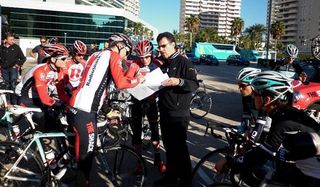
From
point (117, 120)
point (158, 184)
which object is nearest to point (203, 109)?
point (117, 120)

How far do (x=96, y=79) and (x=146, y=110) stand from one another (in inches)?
111

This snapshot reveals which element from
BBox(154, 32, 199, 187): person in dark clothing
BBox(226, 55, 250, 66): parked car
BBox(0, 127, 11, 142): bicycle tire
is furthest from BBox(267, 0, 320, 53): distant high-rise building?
BBox(154, 32, 199, 187): person in dark clothing

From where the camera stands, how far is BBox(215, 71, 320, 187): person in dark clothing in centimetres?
275

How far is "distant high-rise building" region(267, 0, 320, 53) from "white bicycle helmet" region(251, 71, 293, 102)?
13760 centimetres

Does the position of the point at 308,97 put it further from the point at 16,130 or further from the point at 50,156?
the point at 50,156

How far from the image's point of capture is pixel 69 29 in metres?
82.9

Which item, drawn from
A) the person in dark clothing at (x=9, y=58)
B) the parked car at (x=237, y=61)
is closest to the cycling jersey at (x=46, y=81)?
the person in dark clothing at (x=9, y=58)

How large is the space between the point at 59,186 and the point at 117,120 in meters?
2.00

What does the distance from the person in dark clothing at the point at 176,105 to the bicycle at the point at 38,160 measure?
1.90ft

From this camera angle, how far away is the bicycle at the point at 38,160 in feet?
14.9

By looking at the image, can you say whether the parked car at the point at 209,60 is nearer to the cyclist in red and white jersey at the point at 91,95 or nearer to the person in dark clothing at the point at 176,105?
the person in dark clothing at the point at 176,105

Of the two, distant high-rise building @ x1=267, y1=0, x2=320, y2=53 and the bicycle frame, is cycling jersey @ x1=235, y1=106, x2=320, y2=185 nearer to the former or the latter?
the bicycle frame

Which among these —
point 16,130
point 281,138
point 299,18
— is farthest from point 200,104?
point 299,18

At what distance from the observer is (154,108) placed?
22.3ft
